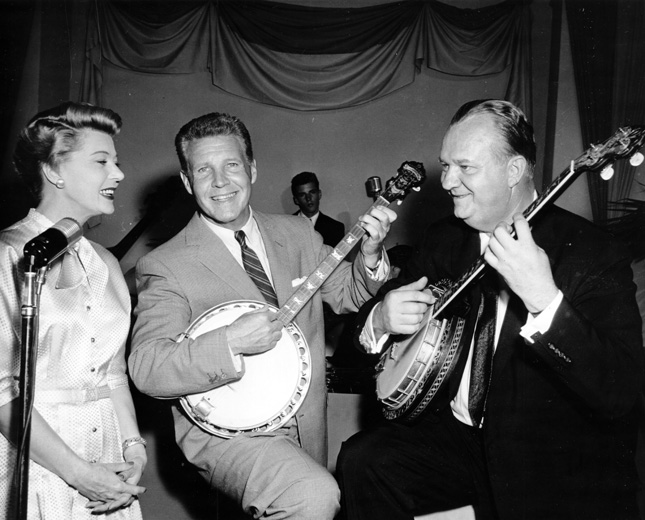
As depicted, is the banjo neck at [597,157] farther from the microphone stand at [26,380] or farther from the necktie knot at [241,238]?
the microphone stand at [26,380]

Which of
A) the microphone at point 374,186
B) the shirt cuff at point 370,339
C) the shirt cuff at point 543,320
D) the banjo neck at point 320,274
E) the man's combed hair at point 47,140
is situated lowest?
the shirt cuff at point 370,339

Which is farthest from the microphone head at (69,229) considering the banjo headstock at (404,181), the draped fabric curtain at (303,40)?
the draped fabric curtain at (303,40)

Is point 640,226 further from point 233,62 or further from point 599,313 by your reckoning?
point 233,62

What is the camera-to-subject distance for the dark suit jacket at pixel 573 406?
199cm

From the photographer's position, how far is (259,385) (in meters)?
2.36

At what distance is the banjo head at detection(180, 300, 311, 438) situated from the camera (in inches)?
91.3

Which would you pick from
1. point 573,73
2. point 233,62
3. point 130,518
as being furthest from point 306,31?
point 130,518

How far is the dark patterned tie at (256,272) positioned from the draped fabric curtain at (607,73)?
12.0 feet

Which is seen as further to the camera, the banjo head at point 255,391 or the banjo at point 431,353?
the banjo head at point 255,391

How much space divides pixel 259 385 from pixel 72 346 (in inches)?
28.0

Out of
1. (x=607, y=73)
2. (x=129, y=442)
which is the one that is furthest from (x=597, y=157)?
(x=607, y=73)

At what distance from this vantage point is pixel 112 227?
855 cm

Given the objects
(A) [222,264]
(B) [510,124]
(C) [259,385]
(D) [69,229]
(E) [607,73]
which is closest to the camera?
(D) [69,229]

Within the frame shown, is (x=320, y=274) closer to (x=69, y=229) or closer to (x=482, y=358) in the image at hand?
(x=482, y=358)
